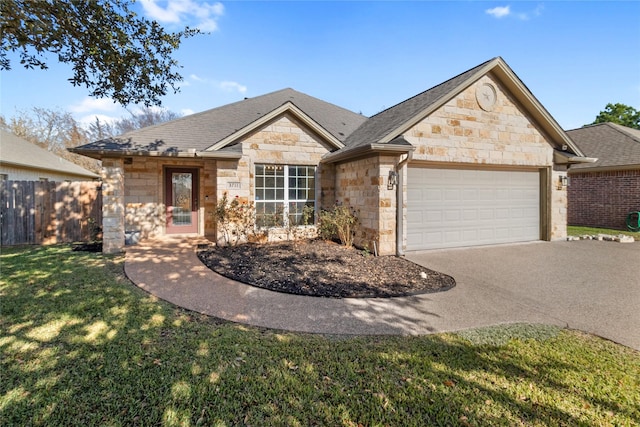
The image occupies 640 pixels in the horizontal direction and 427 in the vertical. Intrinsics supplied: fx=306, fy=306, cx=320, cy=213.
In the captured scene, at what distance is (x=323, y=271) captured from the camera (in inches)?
263

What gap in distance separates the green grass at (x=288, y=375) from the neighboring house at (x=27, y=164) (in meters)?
14.2

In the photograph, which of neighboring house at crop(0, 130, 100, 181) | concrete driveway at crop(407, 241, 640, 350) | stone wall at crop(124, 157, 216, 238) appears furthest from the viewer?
neighboring house at crop(0, 130, 100, 181)

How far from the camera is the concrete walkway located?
4.23 meters

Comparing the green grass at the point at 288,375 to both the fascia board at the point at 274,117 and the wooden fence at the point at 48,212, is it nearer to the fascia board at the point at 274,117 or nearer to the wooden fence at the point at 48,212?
the fascia board at the point at 274,117

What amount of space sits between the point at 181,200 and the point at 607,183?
747 inches

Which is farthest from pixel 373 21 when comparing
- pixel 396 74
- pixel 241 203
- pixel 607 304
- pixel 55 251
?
pixel 55 251

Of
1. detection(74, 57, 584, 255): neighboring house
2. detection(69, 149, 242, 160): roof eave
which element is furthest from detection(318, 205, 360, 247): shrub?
detection(69, 149, 242, 160): roof eave

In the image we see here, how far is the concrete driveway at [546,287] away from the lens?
4.41m

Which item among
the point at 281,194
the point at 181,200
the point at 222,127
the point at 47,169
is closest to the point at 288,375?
the point at 281,194

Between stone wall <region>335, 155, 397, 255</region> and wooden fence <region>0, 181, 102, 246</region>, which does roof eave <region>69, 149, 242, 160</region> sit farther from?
stone wall <region>335, 155, 397, 255</region>

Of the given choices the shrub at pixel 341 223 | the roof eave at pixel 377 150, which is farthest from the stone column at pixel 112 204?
the roof eave at pixel 377 150

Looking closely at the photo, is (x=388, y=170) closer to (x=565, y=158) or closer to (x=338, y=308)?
(x=338, y=308)

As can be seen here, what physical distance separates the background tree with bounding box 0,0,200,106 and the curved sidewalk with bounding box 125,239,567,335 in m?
4.66

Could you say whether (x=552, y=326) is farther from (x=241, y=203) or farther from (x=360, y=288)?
(x=241, y=203)
